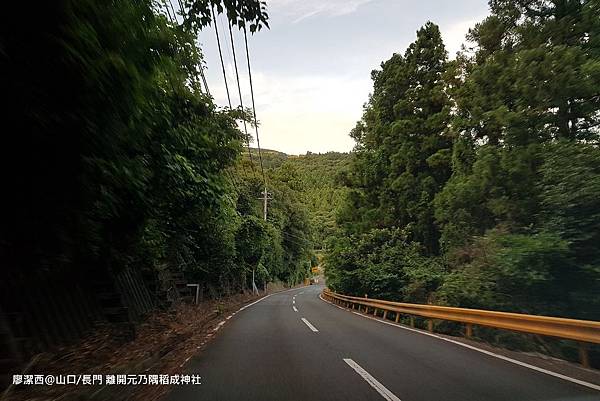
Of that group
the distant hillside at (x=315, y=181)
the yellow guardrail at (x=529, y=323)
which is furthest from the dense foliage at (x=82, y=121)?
the distant hillside at (x=315, y=181)

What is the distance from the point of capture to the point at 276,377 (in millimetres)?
6156

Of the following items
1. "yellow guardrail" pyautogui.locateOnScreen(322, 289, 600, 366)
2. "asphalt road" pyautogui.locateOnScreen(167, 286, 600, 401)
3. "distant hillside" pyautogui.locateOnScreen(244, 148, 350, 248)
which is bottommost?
"asphalt road" pyautogui.locateOnScreen(167, 286, 600, 401)

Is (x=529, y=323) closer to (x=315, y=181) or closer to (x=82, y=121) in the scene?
(x=82, y=121)

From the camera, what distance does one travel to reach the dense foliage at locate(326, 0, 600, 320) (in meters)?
11.5

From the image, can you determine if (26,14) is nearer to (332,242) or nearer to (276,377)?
(276,377)

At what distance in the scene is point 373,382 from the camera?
5.78 meters

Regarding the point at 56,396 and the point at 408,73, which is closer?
the point at 56,396

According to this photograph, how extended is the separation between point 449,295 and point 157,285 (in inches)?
393

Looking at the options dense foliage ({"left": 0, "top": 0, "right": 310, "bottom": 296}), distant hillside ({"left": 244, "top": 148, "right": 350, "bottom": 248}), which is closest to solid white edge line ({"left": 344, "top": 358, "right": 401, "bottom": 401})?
dense foliage ({"left": 0, "top": 0, "right": 310, "bottom": 296})

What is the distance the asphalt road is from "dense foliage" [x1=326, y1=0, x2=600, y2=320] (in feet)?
14.9

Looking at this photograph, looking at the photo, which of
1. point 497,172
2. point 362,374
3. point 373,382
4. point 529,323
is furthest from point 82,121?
point 497,172

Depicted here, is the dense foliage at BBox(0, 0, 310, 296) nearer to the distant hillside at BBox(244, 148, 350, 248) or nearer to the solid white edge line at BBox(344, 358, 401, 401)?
the solid white edge line at BBox(344, 358, 401, 401)

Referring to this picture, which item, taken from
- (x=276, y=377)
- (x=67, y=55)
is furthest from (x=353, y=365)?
(x=67, y=55)

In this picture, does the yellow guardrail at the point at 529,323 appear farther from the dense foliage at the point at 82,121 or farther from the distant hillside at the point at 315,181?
the distant hillside at the point at 315,181
